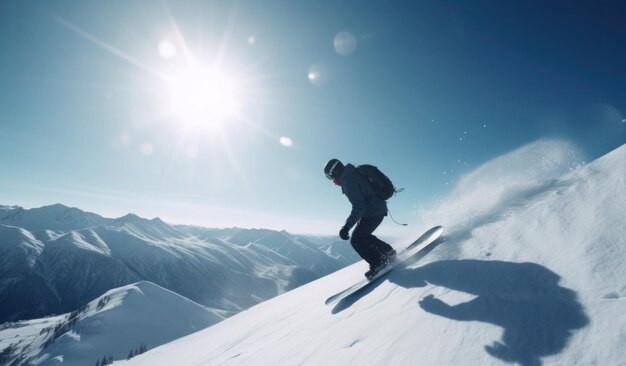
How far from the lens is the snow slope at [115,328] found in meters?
103

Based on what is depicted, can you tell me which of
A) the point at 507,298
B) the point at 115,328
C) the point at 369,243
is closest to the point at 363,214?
the point at 369,243

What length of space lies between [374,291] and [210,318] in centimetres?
17766

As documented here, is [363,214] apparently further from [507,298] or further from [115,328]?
[115,328]

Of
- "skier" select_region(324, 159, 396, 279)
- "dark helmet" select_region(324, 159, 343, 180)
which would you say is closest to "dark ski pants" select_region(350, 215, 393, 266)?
"skier" select_region(324, 159, 396, 279)

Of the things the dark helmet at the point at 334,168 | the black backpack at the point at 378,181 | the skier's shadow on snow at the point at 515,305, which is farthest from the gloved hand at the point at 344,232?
the skier's shadow on snow at the point at 515,305

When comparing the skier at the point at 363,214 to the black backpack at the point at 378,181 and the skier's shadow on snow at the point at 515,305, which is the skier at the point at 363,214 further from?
the skier's shadow on snow at the point at 515,305

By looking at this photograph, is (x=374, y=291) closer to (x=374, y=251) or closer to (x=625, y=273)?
(x=374, y=251)

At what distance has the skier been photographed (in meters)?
7.63

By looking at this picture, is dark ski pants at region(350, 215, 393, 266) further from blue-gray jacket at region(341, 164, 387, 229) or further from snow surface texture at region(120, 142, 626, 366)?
snow surface texture at region(120, 142, 626, 366)

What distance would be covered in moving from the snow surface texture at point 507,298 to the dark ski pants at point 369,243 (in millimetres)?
1013

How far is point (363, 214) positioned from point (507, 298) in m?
4.15

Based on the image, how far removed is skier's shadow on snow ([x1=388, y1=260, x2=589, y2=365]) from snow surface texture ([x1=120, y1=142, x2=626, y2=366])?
0.01 meters

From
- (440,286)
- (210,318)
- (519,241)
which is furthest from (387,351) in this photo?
(210,318)

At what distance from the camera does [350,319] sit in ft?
18.2
